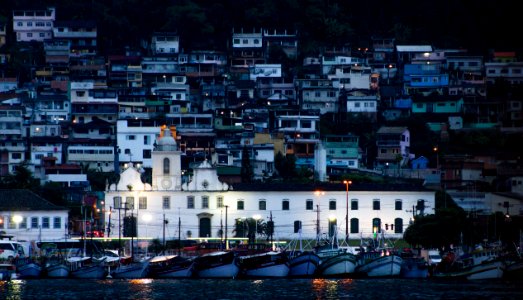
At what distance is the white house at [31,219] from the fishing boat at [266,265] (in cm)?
1752

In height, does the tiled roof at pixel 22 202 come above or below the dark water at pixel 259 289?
above

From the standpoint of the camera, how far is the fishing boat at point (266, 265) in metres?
92.0

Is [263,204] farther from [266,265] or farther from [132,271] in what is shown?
[266,265]

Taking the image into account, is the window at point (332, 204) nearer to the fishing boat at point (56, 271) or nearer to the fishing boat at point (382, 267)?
the fishing boat at point (382, 267)

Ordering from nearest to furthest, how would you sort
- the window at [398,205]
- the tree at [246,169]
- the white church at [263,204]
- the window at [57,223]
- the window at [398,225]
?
the window at [57,223], the white church at [263,204], the window at [398,225], the window at [398,205], the tree at [246,169]

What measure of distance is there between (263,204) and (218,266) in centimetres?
2067

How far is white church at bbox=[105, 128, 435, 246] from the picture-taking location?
11212 centimetres

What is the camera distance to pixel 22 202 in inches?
4240

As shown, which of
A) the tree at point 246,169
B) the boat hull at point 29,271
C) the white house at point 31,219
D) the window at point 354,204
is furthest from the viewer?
the tree at point 246,169

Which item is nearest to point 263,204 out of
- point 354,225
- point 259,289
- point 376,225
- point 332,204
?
point 332,204

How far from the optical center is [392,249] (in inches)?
3967

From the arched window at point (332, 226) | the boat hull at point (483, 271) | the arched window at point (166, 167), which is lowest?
the boat hull at point (483, 271)

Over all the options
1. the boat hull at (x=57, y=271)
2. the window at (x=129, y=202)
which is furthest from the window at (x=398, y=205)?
the boat hull at (x=57, y=271)

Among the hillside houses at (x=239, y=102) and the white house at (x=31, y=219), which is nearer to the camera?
the white house at (x=31, y=219)
